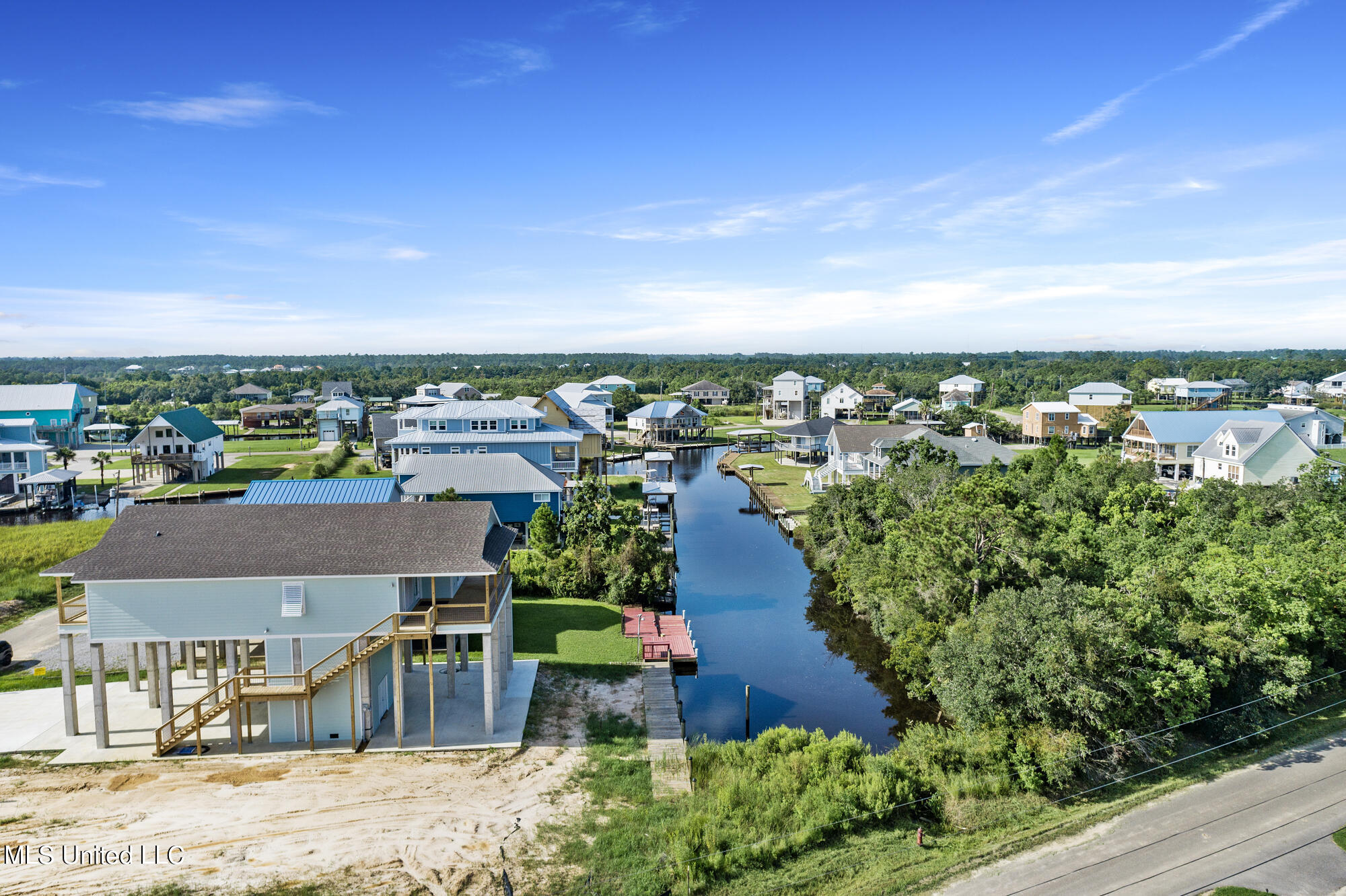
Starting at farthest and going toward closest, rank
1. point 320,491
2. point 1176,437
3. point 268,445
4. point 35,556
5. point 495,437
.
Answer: point 268,445 < point 1176,437 < point 495,437 < point 35,556 < point 320,491

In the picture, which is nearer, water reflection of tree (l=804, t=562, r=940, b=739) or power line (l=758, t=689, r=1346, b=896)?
power line (l=758, t=689, r=1346, b=896)

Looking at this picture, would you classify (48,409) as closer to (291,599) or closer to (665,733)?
(291,599)

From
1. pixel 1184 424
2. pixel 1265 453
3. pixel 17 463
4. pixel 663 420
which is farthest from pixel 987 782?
pixel 17 463

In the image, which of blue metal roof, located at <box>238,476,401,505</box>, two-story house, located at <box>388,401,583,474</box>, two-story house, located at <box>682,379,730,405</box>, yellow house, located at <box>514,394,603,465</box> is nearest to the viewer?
blue metal roof, located at <box>238,476,401,505</box>

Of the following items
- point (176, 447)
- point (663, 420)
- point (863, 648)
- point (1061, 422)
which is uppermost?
point (663, 420)

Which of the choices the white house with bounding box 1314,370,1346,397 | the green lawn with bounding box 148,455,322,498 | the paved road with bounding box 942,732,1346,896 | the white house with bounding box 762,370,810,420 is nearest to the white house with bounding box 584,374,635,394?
the white house with bounding box 762,370,810,420

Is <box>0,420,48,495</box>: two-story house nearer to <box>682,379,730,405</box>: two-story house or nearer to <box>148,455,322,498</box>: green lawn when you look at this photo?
<box>148,455,322,498</box>: green lawn

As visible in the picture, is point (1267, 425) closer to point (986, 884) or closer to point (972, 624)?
point (972, 624)
